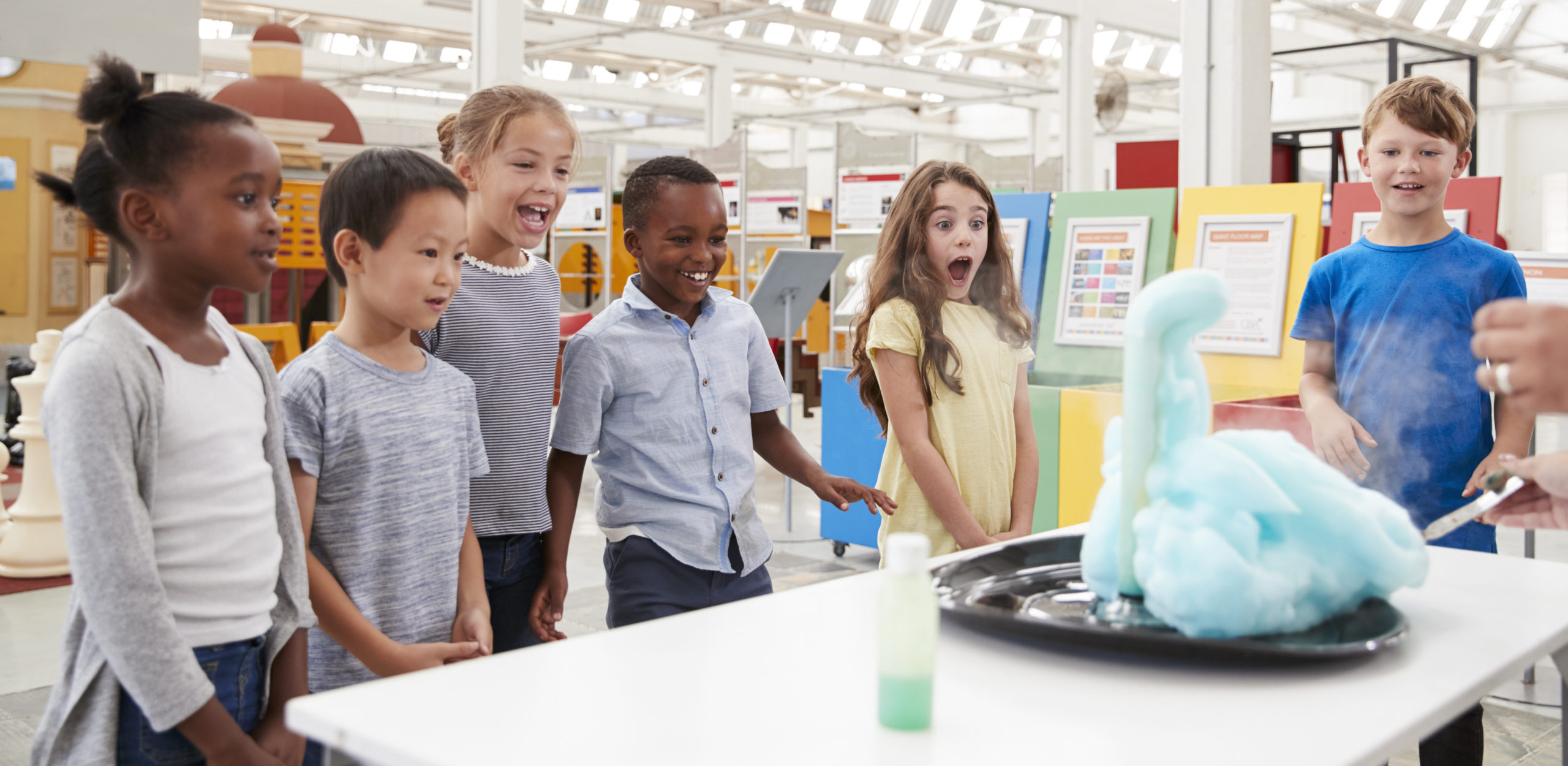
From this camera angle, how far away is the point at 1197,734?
33.7 inches

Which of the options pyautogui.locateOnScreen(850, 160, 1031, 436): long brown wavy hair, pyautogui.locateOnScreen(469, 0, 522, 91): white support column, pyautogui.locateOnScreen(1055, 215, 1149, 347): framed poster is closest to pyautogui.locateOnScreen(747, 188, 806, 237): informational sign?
pyautogui.locateOnScreen(469, 0, 522, 91): white support column

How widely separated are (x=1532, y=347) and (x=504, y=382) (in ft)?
4.06

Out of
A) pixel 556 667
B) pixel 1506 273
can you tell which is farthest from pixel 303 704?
pixel 1506 273

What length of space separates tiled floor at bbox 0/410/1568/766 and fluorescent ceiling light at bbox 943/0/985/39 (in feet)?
29.3

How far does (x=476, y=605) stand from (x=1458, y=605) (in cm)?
115

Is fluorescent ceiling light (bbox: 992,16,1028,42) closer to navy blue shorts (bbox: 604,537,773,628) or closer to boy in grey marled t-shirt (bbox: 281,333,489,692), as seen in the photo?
navy blue shorts (bbox: 604,537,773,628)

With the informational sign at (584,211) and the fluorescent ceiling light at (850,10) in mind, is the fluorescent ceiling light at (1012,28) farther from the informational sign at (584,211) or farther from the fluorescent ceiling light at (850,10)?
the informational sign at (584,211)

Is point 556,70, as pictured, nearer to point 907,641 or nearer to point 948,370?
point 948,370

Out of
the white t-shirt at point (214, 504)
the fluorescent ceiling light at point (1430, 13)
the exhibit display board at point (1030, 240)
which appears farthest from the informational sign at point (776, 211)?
the fluorescent ceiling light at point (1430, 13)

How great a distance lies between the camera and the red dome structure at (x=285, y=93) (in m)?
8.68

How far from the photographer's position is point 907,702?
86 centimetres

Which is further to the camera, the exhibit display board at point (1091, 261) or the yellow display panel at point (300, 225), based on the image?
the yellow display panel at point (300, 225)

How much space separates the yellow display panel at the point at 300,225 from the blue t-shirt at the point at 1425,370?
5682mm

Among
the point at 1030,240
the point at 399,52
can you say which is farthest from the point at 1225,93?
the point at 399,52
